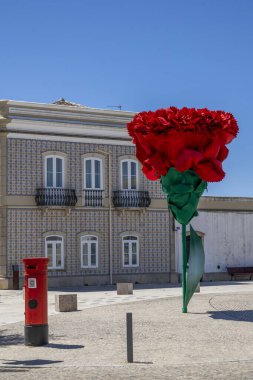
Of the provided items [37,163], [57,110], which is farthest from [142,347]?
[57,110]

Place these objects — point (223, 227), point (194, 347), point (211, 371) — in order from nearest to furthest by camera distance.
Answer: point (211, 371) → point (194, 347) → point (223, 227)

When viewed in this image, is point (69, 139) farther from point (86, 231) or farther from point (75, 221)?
point (86, 231)

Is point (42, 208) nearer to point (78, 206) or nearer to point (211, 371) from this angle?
point (78, 206)

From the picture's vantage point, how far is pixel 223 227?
38.8m

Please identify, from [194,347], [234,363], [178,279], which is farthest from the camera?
[178,279]

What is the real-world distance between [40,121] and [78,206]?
4376 millimetres

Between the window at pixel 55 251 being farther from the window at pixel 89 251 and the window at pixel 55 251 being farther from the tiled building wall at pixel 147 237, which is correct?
the tiled building wall at pixel 147 237

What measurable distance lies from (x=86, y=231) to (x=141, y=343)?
20675mm

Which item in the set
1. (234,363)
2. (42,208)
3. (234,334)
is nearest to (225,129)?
(234,334)

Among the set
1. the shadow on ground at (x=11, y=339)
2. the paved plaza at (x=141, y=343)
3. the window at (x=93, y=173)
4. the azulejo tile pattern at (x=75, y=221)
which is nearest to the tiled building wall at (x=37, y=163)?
the azulejo tile pattern at (x=75, y=221)

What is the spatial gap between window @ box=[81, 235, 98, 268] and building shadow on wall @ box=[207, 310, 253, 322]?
49.9 feet

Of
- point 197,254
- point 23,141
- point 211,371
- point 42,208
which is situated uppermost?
point 23,141

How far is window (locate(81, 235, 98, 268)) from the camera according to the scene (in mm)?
33875

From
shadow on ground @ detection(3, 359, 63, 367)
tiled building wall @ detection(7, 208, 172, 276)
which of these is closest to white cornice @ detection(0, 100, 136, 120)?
tiled building wall @ detection(7, 208, 172, 276)
